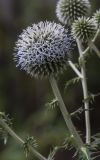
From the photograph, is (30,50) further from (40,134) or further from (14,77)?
(14,77)

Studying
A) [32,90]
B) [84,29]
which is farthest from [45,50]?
[32,90]

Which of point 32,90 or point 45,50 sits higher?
point 45,50

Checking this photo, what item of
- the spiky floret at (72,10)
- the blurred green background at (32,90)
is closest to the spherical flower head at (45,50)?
the spiky floret at (72,10)

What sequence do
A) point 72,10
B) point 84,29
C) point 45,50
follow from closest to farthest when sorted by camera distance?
point 45,50, point 84,29, point 72,10

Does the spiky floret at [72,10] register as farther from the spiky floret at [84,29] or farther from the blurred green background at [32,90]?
the blurred green background at [32,90]

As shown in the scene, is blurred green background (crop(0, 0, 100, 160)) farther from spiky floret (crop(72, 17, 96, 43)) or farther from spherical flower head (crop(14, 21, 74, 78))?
spherical flower head (crop(14, 21, 74, 78))

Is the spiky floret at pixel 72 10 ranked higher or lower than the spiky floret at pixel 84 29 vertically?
higher

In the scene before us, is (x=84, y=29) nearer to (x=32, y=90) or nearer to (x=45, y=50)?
(x=45, y=50)

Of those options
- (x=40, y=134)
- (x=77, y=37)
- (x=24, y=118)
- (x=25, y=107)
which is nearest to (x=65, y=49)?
(x=77, y=37)
